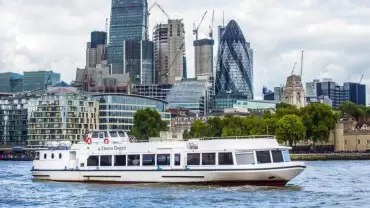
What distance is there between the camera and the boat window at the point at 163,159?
65062mm

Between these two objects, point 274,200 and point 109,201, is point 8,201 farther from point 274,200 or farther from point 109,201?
point 274,200

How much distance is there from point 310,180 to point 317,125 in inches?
3789

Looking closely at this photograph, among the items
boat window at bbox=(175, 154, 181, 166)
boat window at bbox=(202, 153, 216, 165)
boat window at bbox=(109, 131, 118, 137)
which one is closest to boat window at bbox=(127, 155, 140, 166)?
boat window at bbox=(175, 154, 181, 166)

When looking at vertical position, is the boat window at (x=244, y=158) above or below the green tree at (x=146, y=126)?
below

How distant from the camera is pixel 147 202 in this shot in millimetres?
53438

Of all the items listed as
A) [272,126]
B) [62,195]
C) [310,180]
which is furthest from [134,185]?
[272,126]

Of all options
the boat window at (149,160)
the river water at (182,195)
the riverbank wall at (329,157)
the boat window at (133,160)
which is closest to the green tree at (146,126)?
the riverbank wall at (329,157)

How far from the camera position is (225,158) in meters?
62.5

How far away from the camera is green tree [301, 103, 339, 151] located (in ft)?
551

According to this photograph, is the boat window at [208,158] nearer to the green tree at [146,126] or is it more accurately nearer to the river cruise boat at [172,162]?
the river cruise boat at [172,162]

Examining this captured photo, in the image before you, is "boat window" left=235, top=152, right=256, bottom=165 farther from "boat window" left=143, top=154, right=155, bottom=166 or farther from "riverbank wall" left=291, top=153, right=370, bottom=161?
"riverbank wall" left=291, top=153, right=370, bottom=161

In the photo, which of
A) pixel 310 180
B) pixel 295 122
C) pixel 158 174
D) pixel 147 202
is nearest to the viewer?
pixel 147 202

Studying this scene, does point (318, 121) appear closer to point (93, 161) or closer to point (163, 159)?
point (93, 161)

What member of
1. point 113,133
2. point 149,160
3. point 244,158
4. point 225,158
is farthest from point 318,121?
point 244,158
